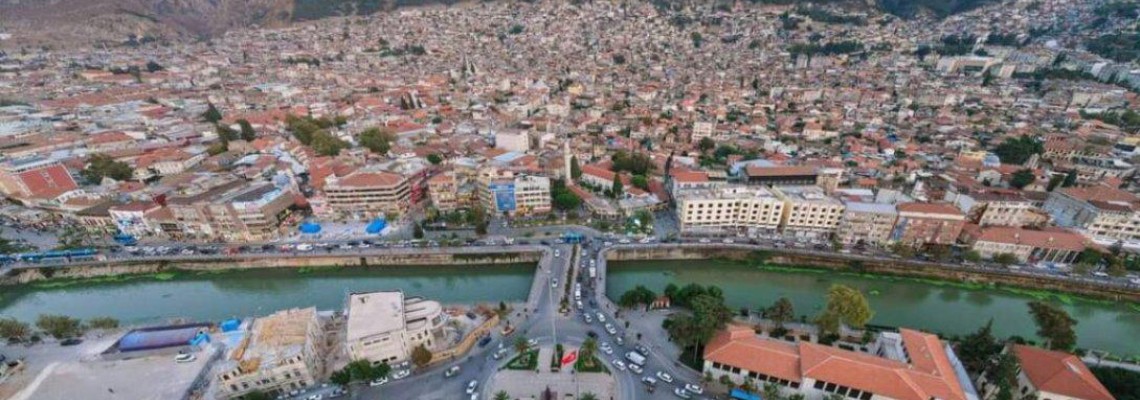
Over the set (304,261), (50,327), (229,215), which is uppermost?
(229,215)

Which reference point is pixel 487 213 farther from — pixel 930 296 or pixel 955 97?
pixel 955 97

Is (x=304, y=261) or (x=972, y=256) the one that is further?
(x=304, y=261)

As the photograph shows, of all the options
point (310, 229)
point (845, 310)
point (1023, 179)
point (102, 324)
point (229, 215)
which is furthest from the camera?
point (1023, 179)

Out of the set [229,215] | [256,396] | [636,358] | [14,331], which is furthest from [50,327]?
[636,358]

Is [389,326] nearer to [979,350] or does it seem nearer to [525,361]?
[525,361]

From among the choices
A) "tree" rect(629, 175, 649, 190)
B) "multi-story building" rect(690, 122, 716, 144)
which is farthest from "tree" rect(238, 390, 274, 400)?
"multi-story building" rect(690, 122, 716, 144)

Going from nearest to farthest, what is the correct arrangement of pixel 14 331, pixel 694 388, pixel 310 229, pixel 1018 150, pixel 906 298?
pixel 694 388 < pixel 14 331 < pixel 906 298 < pixel 310 229 < pixel 1018 150

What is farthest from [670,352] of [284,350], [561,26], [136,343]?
[561,26]

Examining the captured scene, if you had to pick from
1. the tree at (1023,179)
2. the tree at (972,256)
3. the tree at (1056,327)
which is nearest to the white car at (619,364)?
the tree at (1056,327)
